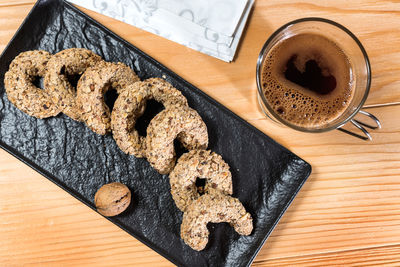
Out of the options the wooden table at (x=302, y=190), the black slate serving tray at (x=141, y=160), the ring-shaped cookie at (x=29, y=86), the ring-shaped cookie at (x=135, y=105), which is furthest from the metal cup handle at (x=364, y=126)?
the ring-shaped cookie at (x=29, y=86)

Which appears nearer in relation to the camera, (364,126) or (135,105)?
(135,105)

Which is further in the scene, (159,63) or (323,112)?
(159,63)

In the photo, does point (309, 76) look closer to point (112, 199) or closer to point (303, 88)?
point (303, 88)

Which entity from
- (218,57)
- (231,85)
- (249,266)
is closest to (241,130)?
(231,85)

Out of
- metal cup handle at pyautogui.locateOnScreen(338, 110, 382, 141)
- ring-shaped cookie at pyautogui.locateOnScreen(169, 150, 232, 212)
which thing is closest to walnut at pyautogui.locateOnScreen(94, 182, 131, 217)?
ring-shaped cookie at pyautogui.locateOnScreen(169, 150, 232, 212)

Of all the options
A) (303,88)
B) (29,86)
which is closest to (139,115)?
(29,86)

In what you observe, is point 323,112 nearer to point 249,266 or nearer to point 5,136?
point 249,266

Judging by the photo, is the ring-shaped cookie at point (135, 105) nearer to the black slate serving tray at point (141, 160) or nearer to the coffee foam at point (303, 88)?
the black slate serving tray at point (141, 160)
